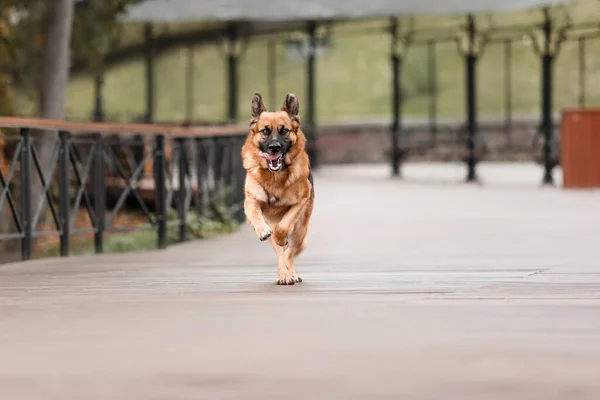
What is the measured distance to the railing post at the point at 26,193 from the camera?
1089 cm

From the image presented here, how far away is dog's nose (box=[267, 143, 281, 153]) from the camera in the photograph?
25.9ft

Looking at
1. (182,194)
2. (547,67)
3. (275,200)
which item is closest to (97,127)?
(182,194)

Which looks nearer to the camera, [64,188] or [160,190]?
[64,188]

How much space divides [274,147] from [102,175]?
4829 millimetres

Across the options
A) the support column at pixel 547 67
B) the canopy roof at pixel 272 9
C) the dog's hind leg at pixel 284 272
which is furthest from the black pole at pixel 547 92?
the dog's hind leg at pixel 284 272

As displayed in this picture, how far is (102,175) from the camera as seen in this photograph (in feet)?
40.8

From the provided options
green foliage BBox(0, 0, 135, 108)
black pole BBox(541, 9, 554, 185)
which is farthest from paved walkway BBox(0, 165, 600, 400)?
black pole BBox(541, 9, 554, 185)

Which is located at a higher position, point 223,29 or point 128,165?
point 223,29

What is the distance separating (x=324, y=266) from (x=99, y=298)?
106 inches

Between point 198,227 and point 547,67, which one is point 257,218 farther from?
point 547,67

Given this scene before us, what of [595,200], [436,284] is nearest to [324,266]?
[436,284]

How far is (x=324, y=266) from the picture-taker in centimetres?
1045

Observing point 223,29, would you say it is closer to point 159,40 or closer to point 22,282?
point 159,40

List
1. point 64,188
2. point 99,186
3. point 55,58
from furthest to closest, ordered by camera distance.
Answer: point 55,58, point 99,186, point 64,188
